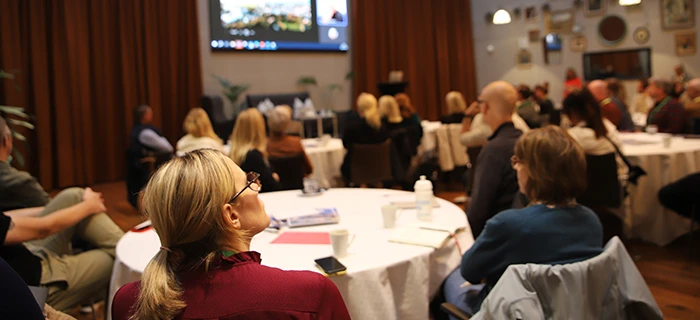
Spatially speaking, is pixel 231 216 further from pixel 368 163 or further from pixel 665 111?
pixel 665 111

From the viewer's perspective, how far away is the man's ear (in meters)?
1.17

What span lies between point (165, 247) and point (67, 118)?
25.5ft

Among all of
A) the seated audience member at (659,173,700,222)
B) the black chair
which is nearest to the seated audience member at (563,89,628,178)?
the seated audience member at (659,173,700,222)

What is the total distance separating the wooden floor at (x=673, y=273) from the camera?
10.5 feet

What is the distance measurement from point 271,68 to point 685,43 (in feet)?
24.7

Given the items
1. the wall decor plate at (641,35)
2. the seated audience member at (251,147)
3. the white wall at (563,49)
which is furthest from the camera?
the wall decor plate at (641,35)

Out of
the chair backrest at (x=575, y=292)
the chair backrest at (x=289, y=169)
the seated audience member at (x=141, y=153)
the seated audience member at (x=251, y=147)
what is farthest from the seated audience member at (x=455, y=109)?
the chair backrest at (x=575, y=292)

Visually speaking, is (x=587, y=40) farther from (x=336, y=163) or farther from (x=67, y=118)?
(x=67, y=118)

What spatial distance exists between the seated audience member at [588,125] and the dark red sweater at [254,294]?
3036mm

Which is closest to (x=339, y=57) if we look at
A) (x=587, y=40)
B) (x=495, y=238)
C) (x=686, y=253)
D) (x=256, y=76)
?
(x=256, y=76)

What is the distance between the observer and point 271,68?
10109 mm

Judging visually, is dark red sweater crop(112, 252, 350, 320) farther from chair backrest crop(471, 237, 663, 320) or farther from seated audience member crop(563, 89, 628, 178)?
seated audience member crop(563, 89, 628, 178)

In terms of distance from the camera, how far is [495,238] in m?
1.88

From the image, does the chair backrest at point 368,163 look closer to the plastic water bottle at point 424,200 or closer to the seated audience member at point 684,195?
the seated audience member at point 684,195
